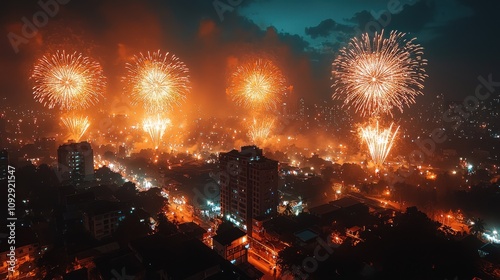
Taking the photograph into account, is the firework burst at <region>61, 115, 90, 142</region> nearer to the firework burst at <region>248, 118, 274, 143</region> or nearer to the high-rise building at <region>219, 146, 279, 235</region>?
the firework burst at <region>248, 118, 274, 143</region>

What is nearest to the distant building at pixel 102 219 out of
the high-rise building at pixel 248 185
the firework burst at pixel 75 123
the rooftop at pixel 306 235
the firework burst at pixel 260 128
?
the high-rise building at pixel 248 185

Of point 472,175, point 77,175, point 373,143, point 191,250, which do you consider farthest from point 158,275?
point 472,175

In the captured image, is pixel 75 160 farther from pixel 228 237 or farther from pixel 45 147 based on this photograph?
pixel 228 237

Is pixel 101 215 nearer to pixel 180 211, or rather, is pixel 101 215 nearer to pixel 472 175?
pixel 180 211

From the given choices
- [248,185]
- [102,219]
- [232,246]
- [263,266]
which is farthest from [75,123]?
[263,266]

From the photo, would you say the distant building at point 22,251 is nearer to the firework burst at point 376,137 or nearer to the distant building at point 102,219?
the distant building at point 102,219

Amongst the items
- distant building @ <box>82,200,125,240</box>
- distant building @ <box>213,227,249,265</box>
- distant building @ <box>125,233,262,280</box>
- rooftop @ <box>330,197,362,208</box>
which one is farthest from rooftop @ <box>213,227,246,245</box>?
rooftop @ <box>330,197,362,208</box>
